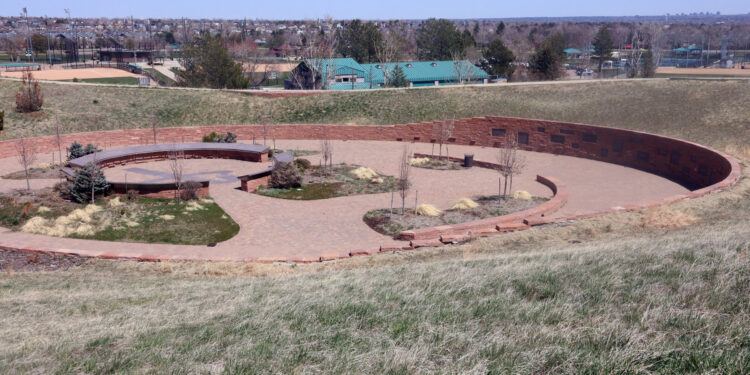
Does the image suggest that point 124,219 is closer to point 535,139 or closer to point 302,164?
point 302,164

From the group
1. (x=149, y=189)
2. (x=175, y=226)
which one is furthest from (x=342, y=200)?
(x=149, y=189)

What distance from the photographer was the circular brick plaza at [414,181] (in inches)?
701

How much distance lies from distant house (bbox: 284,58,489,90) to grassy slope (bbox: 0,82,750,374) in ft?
184

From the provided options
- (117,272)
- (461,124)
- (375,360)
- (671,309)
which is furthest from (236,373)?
(461,124)

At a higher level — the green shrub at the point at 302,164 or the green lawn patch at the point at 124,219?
the green shrub at the point at 302,164

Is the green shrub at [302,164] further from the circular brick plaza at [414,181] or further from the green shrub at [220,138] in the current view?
the green shrub at [220,138]

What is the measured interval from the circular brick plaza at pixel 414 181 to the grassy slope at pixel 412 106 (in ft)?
Answer: 11.8

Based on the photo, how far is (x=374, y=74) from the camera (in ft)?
249

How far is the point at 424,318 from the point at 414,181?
19525mm

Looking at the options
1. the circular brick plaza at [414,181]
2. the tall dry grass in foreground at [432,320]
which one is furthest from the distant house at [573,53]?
the tall dry grass in foreground at [432,320]

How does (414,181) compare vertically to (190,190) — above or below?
below

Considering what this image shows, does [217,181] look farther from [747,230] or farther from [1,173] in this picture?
[747,230]

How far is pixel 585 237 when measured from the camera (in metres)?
16.5

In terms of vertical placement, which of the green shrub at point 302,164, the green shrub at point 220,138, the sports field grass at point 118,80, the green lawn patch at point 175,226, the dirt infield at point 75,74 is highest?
the dirt infield at point 75,74
